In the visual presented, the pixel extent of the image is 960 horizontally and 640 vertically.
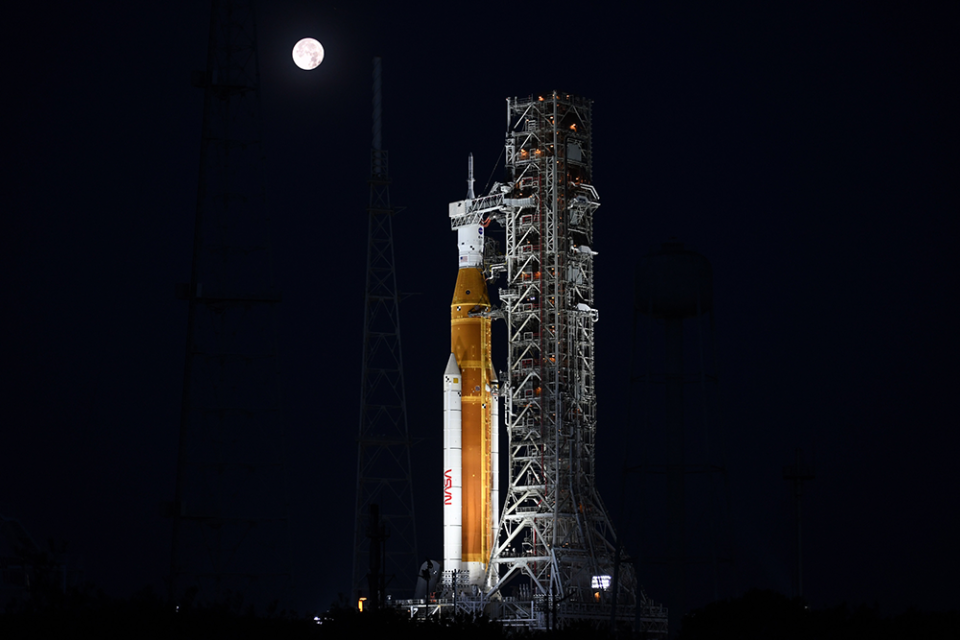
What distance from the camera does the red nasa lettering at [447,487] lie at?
259 feet

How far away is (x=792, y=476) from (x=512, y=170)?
20.3 m

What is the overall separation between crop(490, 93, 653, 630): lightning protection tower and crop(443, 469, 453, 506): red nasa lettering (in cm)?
277

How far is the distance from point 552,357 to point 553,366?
437 mm

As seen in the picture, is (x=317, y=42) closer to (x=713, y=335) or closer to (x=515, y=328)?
(x=515, y=328)

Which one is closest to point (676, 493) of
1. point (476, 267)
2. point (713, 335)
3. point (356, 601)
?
point (713, 335)

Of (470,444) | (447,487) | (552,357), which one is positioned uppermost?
(552,357)

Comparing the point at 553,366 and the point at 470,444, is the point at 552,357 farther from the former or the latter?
the point at 470,444

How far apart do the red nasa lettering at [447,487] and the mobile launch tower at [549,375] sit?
2.49 ft

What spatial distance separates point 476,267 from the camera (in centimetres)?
8156

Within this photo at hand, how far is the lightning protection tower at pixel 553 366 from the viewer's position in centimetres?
7700

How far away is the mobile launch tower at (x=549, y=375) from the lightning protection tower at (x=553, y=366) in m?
0.07

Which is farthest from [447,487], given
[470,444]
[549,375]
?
[549,375]

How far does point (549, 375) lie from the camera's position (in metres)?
78.1

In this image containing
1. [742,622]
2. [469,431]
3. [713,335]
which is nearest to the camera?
[742,622]
